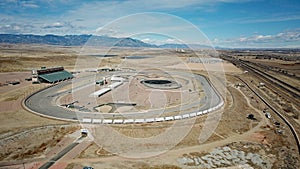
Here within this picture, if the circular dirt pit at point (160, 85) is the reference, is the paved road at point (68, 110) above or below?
below

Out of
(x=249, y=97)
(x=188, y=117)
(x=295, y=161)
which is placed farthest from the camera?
(x=249, y=97)

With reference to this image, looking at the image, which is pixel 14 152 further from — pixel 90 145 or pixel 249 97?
pixel 249 97

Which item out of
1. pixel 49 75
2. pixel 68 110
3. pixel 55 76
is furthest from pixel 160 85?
pixel 49 75

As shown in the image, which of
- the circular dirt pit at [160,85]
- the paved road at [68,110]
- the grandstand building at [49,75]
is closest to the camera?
the paved road at [68,110]

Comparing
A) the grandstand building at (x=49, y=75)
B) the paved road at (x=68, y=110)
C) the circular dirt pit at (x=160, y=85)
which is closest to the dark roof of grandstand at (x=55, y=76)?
the grandstand building at (x=49, y=75)

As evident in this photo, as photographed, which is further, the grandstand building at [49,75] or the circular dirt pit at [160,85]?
the grandstand building at [49,75]

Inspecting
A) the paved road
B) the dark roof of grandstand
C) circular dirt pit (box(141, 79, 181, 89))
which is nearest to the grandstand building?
the dark roof of grandstand

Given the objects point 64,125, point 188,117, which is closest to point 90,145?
point 64,125

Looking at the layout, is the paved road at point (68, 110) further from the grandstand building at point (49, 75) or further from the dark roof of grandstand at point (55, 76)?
the grandstand building at point (49, 75)

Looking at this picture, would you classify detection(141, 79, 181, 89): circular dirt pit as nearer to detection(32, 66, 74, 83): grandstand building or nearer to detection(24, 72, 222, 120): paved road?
detection(24, 72, 222, 120): paved road
